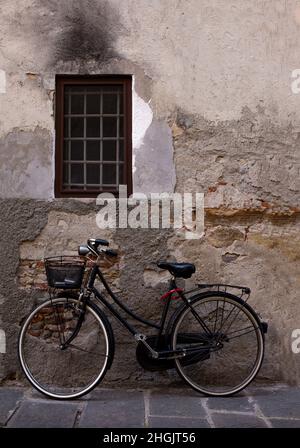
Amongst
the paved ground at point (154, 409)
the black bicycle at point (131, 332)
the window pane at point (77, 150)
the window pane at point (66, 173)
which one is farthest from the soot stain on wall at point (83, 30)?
the paved ground at point (154, 409)

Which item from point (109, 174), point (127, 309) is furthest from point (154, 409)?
point (109, 174)

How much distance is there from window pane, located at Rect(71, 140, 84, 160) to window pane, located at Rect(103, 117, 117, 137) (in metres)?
0.24

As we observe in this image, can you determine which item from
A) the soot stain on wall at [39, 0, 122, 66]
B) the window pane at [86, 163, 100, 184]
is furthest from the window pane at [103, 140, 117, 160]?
the soot stain on wall at [39, 0, 122, 66]

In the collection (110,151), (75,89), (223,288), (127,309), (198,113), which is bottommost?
(127,309)

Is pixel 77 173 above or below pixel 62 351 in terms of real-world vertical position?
above

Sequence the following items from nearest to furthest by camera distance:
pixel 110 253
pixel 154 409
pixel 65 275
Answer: pixel 154 409 < pixel 65 275 < pixel 110 253

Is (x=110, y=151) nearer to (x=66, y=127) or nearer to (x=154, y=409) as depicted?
(x=66, y=127)

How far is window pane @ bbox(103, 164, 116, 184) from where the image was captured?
17.2 ft

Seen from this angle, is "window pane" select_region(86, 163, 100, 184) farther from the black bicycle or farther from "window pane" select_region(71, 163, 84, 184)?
the black bicycle

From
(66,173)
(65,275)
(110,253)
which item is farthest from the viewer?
(66,173)

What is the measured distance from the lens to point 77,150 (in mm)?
5266

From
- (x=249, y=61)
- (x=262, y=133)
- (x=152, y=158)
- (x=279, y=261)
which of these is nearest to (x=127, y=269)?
(x=152, y=158)

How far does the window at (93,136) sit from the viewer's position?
17.2 feet

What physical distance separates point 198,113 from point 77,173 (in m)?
1.18
